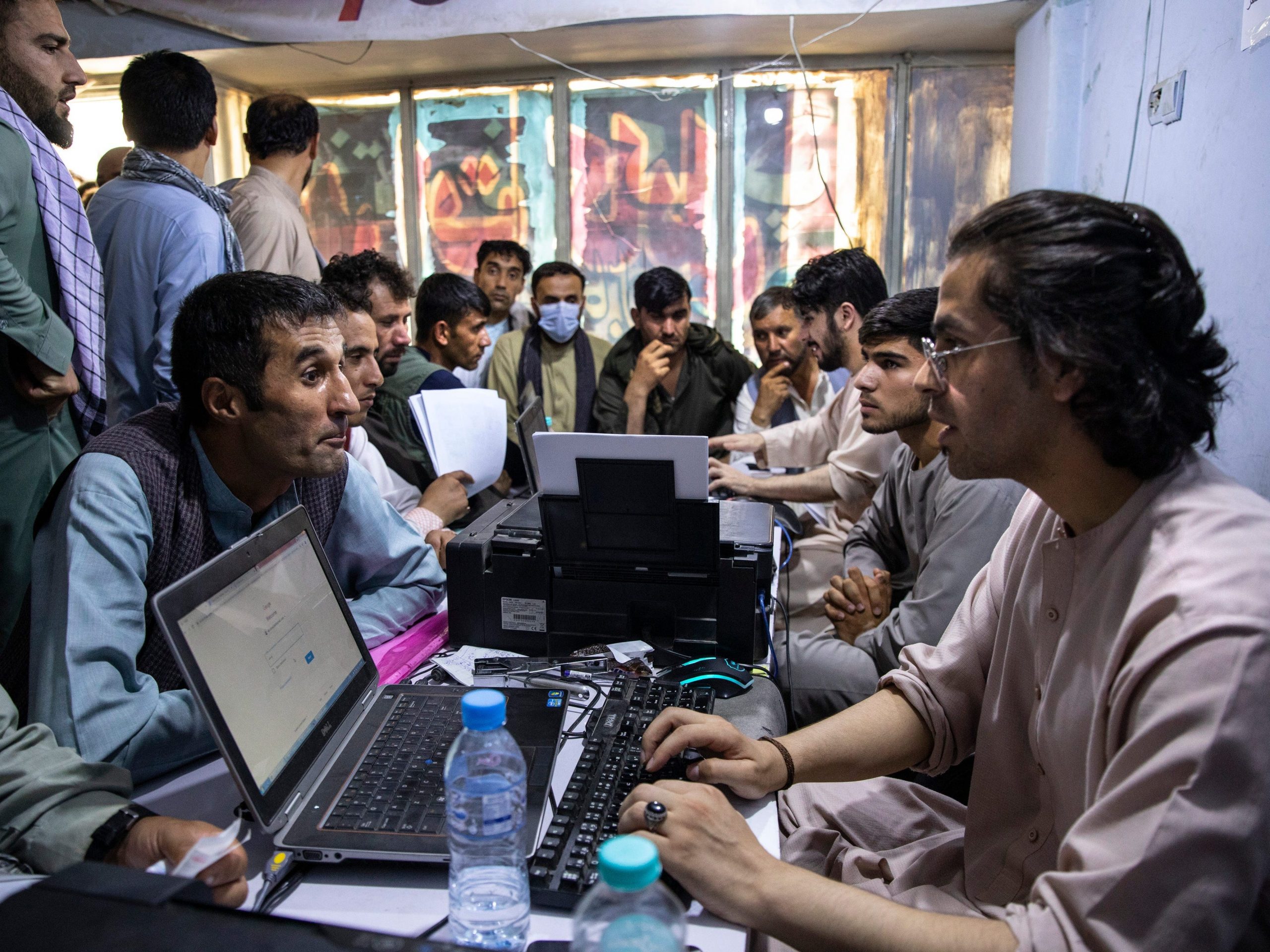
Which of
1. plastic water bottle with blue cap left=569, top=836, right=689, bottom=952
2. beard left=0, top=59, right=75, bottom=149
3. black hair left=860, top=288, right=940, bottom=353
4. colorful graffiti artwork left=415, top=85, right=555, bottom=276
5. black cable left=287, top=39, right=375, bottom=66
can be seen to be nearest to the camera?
plastic water bottle with blue cap left=569, top=836, right=689, bottom=952

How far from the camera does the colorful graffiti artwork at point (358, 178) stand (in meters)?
5.22

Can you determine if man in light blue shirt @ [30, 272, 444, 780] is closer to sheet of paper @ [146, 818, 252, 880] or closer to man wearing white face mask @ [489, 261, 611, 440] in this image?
sheet of paper @ [146, 818, 252, 880]

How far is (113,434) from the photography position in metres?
1.30

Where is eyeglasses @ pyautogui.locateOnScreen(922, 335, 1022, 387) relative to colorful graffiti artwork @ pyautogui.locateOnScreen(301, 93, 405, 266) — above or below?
below

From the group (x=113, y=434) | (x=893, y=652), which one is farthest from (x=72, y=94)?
(x=893, y=652)

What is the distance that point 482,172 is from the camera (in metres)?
5.14

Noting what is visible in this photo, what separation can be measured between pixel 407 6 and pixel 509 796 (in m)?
4.12

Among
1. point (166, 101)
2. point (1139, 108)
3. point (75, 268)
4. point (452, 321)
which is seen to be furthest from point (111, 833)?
point (1139, 108)

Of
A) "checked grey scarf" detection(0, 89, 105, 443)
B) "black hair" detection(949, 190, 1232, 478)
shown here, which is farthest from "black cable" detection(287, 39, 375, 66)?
"black hair" detection(949, 190, 1232, 478)

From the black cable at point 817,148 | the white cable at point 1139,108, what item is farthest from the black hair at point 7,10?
the black cable at point 817,148

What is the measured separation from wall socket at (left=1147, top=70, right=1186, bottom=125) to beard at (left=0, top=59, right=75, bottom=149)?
289cm

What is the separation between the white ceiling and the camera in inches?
163

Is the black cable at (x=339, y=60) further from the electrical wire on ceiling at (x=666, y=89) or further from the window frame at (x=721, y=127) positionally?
the electrical wire on ceiling at (x=666, y=89)

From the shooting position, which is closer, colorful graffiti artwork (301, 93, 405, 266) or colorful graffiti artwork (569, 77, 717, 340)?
colorful graffiti artwork (569, 77, 717, 340)
